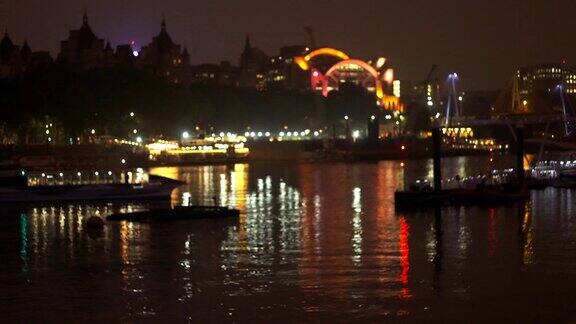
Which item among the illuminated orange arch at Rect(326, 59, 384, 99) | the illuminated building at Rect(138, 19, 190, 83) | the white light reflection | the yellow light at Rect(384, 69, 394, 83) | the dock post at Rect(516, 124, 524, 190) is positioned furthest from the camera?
the yellow light at Rect(384, 69, 394, 83)

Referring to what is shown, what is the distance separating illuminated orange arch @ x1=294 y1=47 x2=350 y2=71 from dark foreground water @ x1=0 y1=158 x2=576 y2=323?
4902 inches

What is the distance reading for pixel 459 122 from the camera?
183 ft

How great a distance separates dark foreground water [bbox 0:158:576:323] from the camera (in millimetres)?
21219

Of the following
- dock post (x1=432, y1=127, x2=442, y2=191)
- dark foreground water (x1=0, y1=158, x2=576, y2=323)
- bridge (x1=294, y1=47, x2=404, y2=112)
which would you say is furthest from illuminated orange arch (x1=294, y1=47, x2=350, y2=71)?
dark foreground water (x1=0, y1=158, x2=576, y2=323)

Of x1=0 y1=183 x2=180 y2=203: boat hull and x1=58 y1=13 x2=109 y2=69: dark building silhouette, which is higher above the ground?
x1=58 y1=13 x2=109 y2=69: dark building silhouette

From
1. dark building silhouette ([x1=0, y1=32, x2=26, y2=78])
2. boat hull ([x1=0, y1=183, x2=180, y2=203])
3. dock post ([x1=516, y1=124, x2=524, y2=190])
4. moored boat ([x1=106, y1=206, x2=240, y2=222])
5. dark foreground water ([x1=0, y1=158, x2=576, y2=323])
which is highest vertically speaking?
dark building silhouette ([x1=0, y1=32, x2=26, y2=78])

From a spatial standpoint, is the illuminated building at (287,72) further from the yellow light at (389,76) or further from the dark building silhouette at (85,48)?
the dark building silhouette at (85,48)

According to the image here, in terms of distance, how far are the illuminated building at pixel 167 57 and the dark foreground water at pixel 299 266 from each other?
304 feet

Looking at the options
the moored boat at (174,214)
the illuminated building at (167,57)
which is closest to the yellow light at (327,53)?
the illuminated building at (167,57)

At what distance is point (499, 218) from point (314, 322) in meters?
18.0

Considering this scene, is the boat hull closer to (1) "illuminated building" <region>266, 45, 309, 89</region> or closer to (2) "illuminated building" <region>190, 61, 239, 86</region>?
(1) "illuminated building" <region>266, 45, 309, 89</region>

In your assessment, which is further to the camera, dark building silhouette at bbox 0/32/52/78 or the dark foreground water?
dark building silhouette at bbox 0/32/52/78

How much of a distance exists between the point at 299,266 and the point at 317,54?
143636mm

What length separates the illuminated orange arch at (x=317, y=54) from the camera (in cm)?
16675
